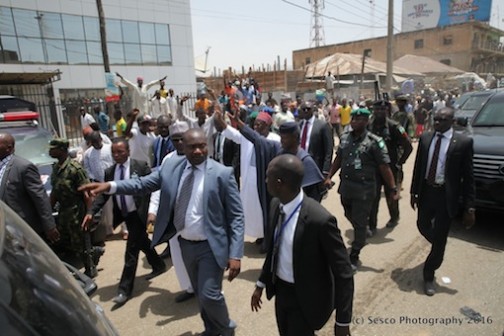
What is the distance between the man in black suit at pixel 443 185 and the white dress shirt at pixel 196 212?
99.8 inches

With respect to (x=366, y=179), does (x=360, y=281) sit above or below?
below

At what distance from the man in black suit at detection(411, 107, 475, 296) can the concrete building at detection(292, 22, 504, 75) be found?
45.6 m

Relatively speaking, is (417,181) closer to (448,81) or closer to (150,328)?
(150,328)

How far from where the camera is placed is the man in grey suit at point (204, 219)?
2916mm

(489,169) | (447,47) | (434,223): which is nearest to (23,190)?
(434,223)

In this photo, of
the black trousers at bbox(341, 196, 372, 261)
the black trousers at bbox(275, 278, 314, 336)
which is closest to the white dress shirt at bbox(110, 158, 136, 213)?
the black trousers at bbox(275, 278, 314, 336)

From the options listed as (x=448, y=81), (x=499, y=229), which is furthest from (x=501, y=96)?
(x=448, y=81)

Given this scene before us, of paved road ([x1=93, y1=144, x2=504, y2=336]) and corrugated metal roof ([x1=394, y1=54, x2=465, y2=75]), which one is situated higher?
corrugated metal roof ([x1=394, y1=54, x2=465, y2=75])

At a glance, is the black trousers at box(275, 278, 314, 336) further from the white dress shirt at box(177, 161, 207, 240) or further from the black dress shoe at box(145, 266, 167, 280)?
the black dress shoe at box(145, 266, 167, 280)

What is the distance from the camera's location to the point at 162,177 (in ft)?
10.3

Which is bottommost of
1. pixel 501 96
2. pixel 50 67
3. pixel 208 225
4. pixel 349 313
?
pixel 349 313

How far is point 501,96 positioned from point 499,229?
9.79ft

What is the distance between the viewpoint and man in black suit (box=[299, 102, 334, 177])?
5.54 meters

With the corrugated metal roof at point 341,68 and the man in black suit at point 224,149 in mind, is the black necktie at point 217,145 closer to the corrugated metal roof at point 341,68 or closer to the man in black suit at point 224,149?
the man in black suit at point 224,149
